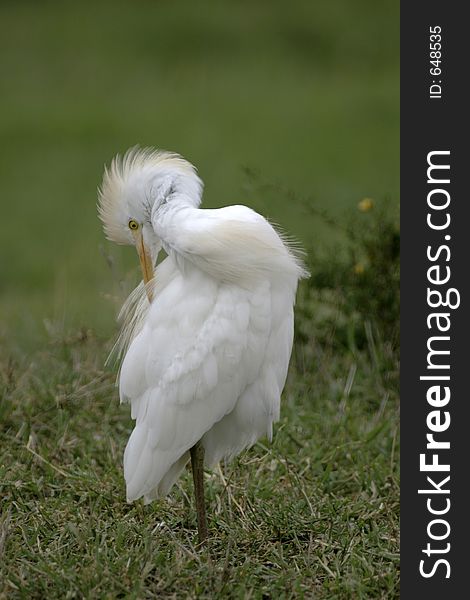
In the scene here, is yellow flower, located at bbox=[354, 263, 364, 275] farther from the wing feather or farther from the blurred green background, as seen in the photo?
the blurred green background

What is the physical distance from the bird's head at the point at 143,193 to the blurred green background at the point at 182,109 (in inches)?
123

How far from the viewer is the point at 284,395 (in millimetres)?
5223

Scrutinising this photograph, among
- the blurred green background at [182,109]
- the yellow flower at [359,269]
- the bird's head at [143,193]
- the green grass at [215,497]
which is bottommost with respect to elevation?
the green grass at [215,497]

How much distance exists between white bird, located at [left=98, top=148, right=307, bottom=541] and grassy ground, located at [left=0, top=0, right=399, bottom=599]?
32 cm

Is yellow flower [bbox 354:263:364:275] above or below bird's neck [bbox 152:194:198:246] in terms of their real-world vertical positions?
above

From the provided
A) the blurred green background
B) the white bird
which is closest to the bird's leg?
the white bird

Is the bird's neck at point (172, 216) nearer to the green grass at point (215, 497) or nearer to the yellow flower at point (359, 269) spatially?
the green grass at point (215, 497)

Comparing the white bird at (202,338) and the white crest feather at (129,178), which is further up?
the white crest feather at (129,178)

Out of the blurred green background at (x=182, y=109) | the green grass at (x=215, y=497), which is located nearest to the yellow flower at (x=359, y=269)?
the green grass at (x=215, y=497)

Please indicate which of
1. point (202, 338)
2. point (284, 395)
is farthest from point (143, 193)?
point (284, 395)

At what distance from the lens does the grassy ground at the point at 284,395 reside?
364cm

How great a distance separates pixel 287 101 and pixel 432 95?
27.5 ft

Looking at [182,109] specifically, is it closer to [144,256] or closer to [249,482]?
[249,482]

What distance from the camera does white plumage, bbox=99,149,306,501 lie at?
357cm
